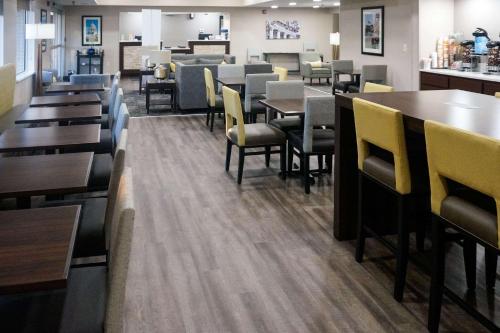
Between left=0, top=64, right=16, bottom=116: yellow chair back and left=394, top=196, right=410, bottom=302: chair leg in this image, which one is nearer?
left=394, top=196, right=410, bottom=302: chair leg

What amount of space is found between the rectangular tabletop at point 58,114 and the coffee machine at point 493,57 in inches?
196

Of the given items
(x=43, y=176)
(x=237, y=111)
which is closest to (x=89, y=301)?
(x=43, y=176)

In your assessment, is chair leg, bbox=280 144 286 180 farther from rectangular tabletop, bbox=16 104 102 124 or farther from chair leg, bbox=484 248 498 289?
chair leg, bbox=484 248 498 289

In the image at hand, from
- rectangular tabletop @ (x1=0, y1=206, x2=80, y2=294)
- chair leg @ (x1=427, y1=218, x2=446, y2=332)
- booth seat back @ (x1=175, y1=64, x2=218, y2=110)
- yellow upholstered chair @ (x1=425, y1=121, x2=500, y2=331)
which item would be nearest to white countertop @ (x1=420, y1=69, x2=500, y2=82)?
booth seat back @ (x1=175, y1=64, x2=218, y2=110)

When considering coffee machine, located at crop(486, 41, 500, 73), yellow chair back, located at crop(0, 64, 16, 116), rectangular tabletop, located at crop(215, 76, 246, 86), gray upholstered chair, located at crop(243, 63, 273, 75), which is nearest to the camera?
yellow chair back, located at crop(0, 64, 16, 116)

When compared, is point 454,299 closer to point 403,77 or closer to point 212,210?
point 212,210

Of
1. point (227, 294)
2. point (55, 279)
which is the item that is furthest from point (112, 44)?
point (55, 279)

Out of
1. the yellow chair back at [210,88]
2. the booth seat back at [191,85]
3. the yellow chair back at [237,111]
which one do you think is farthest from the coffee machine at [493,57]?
the booth seat back at [191,85]

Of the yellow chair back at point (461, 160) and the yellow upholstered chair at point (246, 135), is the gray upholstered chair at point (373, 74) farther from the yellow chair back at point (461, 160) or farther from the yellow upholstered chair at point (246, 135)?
the yellow chair back at point (461, 160)

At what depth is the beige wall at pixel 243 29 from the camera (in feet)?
55.0

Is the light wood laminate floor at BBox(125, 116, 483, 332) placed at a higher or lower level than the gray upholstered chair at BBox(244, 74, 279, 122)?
lower

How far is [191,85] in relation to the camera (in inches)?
372

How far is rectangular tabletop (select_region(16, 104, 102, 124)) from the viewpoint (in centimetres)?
431

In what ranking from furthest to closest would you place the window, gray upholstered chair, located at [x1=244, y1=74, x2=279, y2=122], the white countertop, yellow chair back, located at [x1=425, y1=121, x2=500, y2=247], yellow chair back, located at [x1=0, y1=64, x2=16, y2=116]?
the window → gray upholstered chair, located at [x1=244, y1=74, x2=279, y2=122] → the white countertop → yellow chair back, located at [x1=0, y1=64, x2=16, y2=116] → yellow chair back, located at [x1=425, y1=121, x2=500, y2=247]
